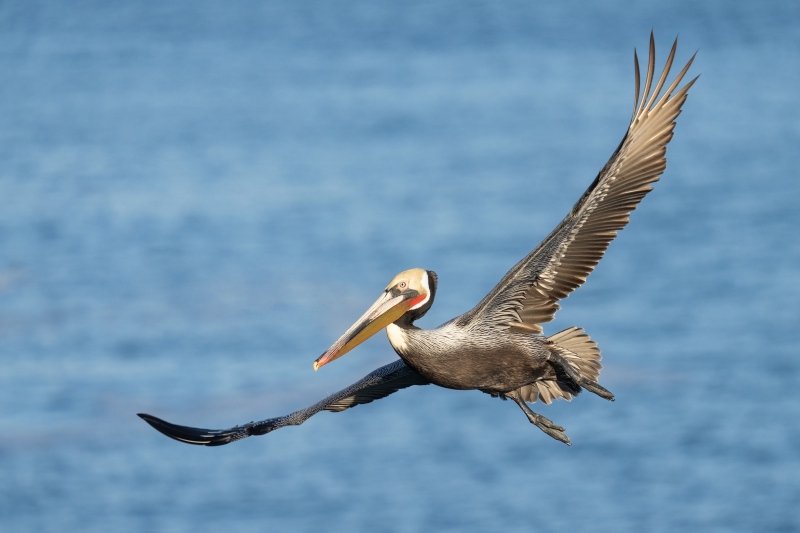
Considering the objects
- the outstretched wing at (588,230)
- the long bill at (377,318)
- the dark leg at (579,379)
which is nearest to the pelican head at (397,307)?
the long bill at (377,318)

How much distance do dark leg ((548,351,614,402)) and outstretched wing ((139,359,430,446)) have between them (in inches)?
35.4

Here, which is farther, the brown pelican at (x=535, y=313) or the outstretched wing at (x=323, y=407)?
the outstretched wing at (x=323, y=407)

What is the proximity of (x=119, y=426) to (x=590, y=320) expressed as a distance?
8039 mm

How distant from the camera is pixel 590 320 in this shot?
2839cm

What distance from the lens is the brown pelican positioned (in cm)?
1077

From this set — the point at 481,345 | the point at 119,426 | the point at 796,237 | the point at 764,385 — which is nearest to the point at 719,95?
the point at 796,237

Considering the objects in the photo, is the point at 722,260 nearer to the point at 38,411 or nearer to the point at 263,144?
the point at 263,144

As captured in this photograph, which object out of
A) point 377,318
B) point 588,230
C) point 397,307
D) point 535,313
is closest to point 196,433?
point 377,318

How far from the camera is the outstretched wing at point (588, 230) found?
11000 millimetres

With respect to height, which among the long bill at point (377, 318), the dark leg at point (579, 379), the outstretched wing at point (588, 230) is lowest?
the dark leg at point (579, 379)

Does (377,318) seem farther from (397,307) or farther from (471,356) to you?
(471,356)

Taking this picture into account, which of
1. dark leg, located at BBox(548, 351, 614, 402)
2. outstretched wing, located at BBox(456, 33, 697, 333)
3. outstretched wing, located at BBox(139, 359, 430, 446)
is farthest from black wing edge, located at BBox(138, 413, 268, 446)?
dark leg, located at BBox(548, 351, 614, 402)

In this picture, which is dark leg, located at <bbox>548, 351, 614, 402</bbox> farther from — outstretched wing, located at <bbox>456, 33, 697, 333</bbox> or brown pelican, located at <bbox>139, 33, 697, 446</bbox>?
outstretched wing, located at <bbox>456, 33, 697, 333</bbox>

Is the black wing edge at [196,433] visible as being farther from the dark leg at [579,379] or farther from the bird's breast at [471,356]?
the dark leg at [579,379]
